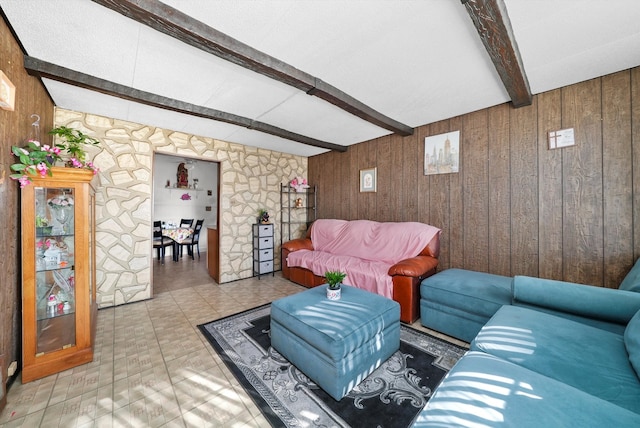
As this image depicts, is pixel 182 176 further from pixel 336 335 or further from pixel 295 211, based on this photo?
pixel 336 335

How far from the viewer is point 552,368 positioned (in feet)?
3.69

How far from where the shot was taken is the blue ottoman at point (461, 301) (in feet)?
6.63

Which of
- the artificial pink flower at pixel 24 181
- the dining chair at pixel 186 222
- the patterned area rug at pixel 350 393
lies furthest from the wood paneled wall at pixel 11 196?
the dining chair at pixel 186 222

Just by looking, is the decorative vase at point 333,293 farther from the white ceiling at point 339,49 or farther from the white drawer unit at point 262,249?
the white drawer unit at point 262,249

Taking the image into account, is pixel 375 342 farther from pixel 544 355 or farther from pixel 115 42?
pixel 115 42

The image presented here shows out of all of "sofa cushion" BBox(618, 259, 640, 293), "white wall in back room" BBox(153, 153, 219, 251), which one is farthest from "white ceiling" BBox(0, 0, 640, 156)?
"white wall in back room" BBox(153, 153, 219, 251)

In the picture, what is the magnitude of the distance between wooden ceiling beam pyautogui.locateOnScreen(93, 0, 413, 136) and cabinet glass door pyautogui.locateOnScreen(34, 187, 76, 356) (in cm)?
149

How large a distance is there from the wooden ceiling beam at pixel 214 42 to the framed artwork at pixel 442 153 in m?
1.49

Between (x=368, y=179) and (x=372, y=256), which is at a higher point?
(x=368, y=179)

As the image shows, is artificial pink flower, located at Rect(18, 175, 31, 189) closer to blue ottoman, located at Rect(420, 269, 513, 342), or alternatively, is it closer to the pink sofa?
the pink sofa

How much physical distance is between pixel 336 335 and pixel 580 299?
5.40ft

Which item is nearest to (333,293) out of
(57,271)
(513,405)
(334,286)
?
(334,286)

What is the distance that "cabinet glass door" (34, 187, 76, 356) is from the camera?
6.05 feet

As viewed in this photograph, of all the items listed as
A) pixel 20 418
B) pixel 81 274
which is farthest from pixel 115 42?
pixel 20 418
